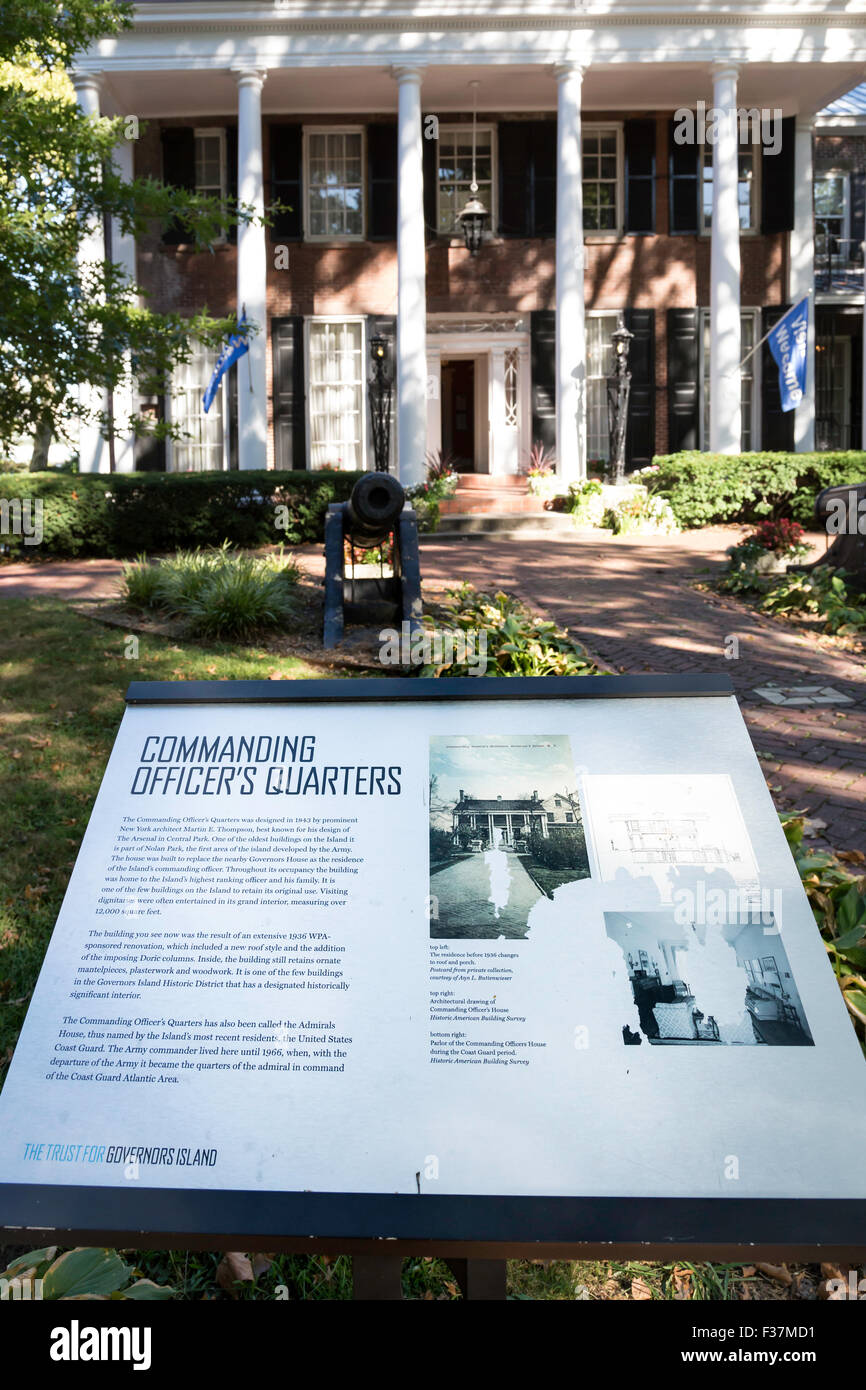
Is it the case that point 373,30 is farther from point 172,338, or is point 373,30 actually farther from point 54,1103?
point 54,1103

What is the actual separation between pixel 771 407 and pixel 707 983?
2115 cm

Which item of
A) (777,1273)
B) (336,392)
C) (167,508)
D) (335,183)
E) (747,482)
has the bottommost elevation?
(777,1273)

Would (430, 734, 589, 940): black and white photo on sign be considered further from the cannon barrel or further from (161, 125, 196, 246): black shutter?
(161, 125, 196, 246): black shutter

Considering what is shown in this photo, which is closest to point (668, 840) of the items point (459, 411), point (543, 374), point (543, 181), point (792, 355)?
point (792, 355)

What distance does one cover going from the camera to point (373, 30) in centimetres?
1783

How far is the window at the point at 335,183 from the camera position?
20703mm

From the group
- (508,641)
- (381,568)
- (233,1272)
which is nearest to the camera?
(233,1272)

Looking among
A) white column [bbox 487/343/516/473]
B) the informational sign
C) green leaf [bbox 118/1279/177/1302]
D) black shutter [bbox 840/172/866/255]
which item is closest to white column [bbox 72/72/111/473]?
white column [bbox 487/343/516/473]

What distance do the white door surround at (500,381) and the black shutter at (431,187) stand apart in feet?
5.86

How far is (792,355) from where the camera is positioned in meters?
16.7

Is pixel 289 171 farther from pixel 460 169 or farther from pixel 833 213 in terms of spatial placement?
pixel 833 213

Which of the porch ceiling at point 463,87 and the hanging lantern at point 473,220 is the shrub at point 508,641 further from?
the porch ceiling at point 463,87

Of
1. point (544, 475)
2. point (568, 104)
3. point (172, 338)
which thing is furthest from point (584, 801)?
point (568, 104)

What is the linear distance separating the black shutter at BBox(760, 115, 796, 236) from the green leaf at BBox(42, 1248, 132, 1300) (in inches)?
878
